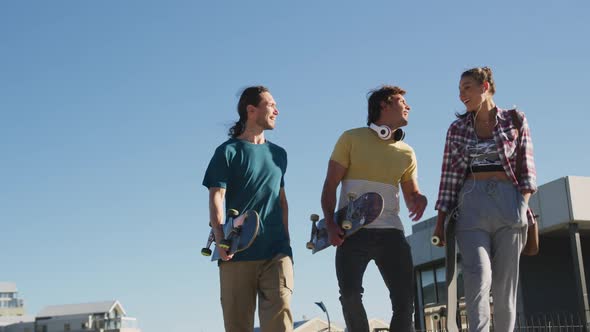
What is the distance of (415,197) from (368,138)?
57cm

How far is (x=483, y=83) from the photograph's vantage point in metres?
5.19

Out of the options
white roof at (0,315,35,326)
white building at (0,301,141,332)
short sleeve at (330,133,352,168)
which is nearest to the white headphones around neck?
short sleeve at (330,133,352,168)

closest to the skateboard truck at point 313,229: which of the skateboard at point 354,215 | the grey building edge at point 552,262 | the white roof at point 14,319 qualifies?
the skateboard at point 354,215

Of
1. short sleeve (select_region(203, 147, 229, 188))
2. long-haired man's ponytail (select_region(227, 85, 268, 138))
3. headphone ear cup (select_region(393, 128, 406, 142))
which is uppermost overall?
long-haired man's ponytail (select_region(227, 85, 268, 138))

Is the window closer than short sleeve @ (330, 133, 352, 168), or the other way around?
short sleeve @ (330, 133, 352, 168)

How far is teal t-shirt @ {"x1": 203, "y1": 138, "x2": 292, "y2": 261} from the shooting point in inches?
200

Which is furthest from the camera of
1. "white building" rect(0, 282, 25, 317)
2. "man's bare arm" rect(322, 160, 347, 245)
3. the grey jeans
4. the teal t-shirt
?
"white building" rect(0, 282, 25, 317)

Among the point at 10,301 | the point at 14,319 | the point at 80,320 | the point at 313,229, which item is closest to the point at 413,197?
the point at 313,229

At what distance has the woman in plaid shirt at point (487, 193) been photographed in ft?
15.5

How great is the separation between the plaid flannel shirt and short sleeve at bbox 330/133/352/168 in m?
0.71

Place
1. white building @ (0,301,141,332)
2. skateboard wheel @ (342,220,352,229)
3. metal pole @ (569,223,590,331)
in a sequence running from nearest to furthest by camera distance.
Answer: skateboard wheel @ (342,220,352,229) → metal pole @ (569,223,590,331) → white building @ (0,301,141,332)

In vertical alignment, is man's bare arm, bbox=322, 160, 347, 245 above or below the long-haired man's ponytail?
below

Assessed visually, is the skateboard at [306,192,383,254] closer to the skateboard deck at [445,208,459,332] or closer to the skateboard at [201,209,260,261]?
the skateboard deck at [445,208,459,332]

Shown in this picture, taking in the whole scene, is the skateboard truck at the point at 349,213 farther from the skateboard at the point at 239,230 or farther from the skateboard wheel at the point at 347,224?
the skateboard at the point at 239,230
